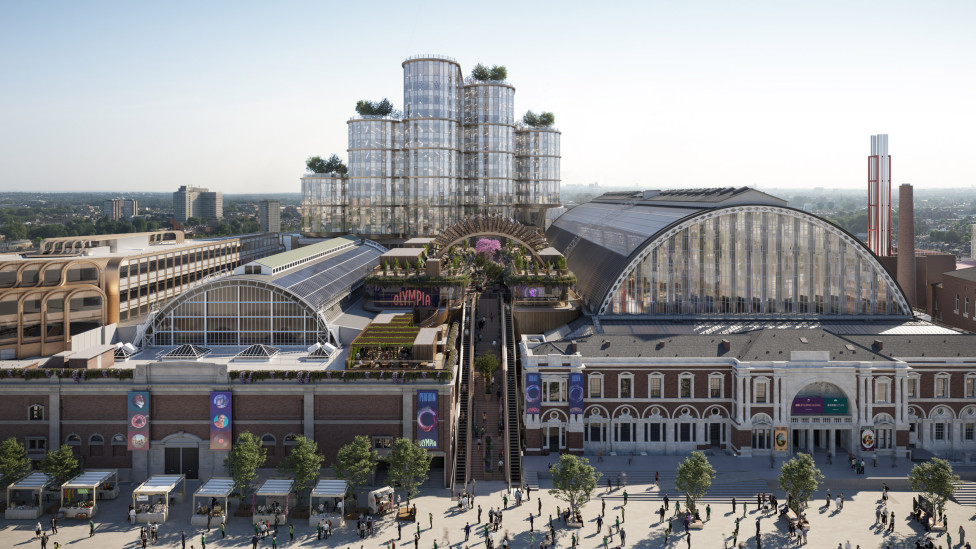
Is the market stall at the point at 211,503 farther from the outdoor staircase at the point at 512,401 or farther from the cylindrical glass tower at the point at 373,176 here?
the cylindrical glass tower at the point at 373,176

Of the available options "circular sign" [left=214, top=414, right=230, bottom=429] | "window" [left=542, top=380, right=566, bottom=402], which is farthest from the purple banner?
"circular sign" [left=214, top=414, right=230, bottom=429]

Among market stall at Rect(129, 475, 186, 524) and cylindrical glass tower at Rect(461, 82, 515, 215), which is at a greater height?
cylindrical glass tower at Rect(461, 82, 515, 215)

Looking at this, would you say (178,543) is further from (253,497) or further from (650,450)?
(650,450)

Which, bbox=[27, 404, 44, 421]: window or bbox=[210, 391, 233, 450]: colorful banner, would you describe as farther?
bbox=[27, 404, 44, 421]: window

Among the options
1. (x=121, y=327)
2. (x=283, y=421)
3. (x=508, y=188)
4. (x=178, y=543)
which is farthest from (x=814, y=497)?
(x=508, y=188)

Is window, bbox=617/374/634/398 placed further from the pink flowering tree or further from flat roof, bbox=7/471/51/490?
the pink flowering tree

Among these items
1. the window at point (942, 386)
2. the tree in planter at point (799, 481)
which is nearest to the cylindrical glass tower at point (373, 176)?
the window at point (942, 386)

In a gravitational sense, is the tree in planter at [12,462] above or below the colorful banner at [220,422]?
below
